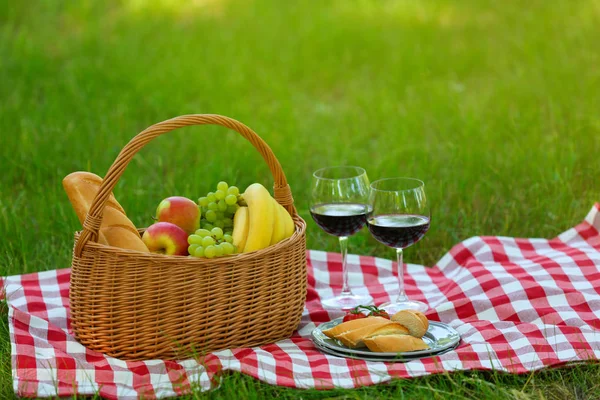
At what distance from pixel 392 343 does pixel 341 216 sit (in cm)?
43

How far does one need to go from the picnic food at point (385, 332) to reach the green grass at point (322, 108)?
0.42 feet

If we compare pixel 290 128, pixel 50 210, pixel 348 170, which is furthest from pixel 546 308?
Answer: pixel 290 128

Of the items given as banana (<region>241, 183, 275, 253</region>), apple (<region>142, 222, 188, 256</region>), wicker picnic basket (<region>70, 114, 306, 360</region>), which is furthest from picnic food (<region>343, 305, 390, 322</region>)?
apple (<region>142, 222, 188, 256</region>)

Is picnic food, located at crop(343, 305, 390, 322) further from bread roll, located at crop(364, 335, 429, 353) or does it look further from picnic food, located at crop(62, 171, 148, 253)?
picnic food, located at crop(62, 171, 148, 253)

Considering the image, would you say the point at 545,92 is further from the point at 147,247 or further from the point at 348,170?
the point at 147,247

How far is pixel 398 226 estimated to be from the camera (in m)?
2.35

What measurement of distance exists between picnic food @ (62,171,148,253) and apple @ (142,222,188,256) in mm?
25

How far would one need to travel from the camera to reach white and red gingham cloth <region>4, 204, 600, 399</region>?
2.10 m

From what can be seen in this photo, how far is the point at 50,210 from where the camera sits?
3.47 metres

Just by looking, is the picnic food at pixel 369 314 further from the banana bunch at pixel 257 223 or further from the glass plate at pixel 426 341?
the banana bunch at pixel 257 223

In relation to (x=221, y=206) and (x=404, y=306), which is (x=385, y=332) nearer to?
(x=404, y=306)

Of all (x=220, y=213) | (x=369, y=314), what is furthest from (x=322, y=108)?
(x=369, y=314)

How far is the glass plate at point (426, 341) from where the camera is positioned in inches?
85.6

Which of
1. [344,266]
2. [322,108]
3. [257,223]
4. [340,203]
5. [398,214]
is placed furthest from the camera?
[322,108]
